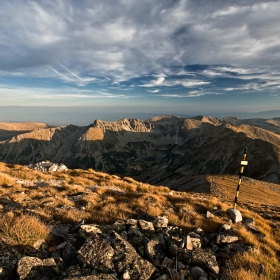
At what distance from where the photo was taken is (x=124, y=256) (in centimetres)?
617

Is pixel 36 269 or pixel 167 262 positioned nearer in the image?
pixel 36 269

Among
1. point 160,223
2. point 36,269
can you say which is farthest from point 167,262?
point 36,269

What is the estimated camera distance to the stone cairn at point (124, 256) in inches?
215

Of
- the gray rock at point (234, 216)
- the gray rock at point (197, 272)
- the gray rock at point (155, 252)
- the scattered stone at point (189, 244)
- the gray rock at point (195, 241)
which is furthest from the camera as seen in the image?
the gray rock at point (234, 216)

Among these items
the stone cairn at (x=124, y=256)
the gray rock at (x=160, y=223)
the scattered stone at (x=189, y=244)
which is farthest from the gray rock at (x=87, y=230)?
the scattered stone at (x=189, y=244)

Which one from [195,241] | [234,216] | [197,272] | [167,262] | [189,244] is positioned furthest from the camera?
[234,216]

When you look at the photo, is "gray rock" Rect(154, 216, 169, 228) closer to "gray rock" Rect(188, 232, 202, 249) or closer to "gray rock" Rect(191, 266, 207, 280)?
"gray rock" Rect(188, 232, 202, 249)

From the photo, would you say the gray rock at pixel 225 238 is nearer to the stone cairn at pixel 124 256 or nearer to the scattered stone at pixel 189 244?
the stone cairn at pixel 124 256

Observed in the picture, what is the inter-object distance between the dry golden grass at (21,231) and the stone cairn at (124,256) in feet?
1.17

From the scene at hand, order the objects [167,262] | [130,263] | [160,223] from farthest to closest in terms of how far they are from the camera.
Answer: [160,223] → [167,262] → [130,263]

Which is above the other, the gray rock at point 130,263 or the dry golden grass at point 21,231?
the dry golden grass at point 21,231

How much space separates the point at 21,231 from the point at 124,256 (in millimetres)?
3814

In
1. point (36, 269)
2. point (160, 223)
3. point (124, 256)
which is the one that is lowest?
point (160, 223)

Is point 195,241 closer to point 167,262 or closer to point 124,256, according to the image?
point 167,262
